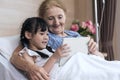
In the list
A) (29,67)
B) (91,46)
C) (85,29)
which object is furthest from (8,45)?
(85,29)

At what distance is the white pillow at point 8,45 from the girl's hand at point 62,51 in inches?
14.6

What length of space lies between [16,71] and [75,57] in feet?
1.27

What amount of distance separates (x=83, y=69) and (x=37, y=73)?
0.28 metres

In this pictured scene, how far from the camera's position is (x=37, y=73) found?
152 cm

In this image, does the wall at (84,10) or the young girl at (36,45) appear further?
the wall at (84,10)

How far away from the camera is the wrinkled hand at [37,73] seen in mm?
1512

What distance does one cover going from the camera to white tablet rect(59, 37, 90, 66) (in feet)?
5.60

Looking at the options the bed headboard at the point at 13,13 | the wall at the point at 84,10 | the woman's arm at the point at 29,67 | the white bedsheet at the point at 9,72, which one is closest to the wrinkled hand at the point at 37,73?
the woman's arm at the point at 29,67

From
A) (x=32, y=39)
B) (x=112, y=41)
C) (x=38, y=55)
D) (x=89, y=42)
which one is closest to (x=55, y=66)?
(x=38, y=55)

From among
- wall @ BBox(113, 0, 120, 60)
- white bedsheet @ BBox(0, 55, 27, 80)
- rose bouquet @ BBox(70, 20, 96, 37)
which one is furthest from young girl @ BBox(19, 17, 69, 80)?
wall @ BBox(113, 0, 120, 60)

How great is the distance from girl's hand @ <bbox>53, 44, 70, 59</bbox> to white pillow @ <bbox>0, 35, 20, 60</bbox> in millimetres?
371

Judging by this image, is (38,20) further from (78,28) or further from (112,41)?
(112,41)

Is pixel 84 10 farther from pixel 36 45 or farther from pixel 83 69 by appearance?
pixel 83 69

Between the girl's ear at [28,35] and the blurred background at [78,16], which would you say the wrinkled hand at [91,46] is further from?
the blurred background at [78,16]
